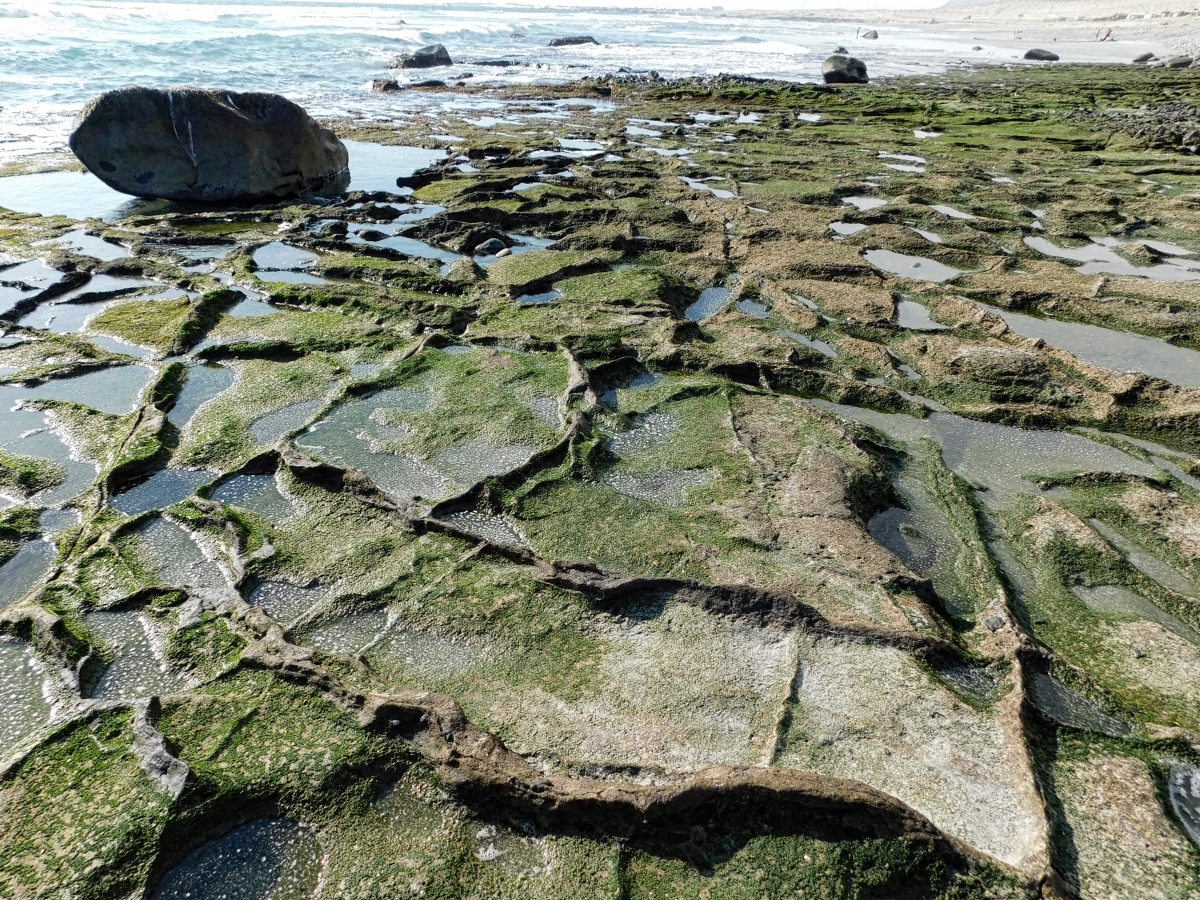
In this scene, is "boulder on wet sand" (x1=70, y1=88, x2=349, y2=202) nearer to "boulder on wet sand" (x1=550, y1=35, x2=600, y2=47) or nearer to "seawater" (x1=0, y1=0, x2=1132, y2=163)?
"seawater" (x1=0, y1=0, x2=1132, y2=163)

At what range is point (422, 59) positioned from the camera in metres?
42.5

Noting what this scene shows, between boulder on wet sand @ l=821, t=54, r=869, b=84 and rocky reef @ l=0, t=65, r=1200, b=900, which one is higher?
boulder on wet sand @ l=821, t=54, r=869, b=84

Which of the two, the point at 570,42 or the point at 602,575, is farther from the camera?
the point at 570,42

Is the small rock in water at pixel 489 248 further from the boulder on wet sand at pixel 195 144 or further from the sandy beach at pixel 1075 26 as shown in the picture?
the sandy beach at pixel 1075 26

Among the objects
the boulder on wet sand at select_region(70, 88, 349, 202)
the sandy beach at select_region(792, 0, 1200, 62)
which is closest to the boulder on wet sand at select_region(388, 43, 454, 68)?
the boulder on wet sand at select_region(70, 88, 349, 202)

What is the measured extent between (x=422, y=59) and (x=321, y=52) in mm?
9261

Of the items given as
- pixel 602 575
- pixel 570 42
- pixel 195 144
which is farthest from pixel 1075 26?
→ pixel 602 575

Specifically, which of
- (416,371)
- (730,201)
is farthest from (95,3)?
(416,371)

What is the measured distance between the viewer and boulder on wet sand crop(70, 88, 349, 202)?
48.2ft

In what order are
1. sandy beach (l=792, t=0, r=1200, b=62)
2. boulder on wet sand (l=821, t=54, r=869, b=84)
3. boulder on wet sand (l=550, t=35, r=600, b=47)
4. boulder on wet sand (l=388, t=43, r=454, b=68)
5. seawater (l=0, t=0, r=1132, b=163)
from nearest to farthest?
seawater (l=0, t=0, r=1132, b=163) < boulder on wet sand (l=821, t=54, r=869, b=84) < boulder on wet sand (l=388, t=43, r=454, b=68) < sandy beach (l=792, t=0, r=1200, b=62) < boulder on wet sand (l=550, t=35, r=600, b=47)

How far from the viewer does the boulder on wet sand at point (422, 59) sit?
1667 inches

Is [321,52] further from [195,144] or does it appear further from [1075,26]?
[1075,26]

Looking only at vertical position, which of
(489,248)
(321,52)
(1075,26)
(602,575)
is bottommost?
(489,248)

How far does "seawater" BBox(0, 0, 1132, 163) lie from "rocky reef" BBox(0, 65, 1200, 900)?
18377mm
